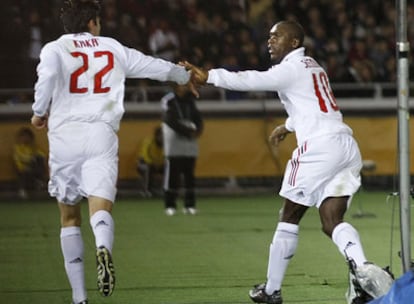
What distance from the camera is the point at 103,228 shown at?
28.3 ft

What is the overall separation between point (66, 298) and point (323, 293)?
7.04 ft

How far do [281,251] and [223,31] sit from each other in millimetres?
12763

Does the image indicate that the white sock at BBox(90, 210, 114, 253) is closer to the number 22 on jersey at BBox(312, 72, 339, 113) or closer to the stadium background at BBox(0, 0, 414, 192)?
the number 22 on jersey at BBox(312, 72, 339, 113)

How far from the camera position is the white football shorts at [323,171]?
29.3 ft

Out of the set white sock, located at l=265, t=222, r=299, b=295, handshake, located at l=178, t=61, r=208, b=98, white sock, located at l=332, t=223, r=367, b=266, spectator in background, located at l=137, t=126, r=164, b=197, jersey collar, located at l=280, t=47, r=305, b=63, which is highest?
jersey collar, located at l=280, t=47, r=305, b=63

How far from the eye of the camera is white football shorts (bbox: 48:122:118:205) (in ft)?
28.8

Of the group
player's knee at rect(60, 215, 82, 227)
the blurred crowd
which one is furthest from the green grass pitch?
the blurred crowd

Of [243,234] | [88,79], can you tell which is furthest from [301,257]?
[88,79]

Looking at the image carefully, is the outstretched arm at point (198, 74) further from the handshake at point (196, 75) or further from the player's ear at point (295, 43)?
the player's ear at point (295, 43)

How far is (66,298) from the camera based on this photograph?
10.0 meters

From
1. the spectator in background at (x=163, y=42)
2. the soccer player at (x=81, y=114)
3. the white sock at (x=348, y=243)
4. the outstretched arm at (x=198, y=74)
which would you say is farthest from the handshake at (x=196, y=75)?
the spectator in background at (x=163, y=42)

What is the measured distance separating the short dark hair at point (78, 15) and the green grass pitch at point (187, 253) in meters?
2.30

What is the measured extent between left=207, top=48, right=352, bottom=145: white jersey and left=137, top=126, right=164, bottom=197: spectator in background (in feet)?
35.7

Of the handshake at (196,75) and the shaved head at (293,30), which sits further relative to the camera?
the shaved head at (293,30)
